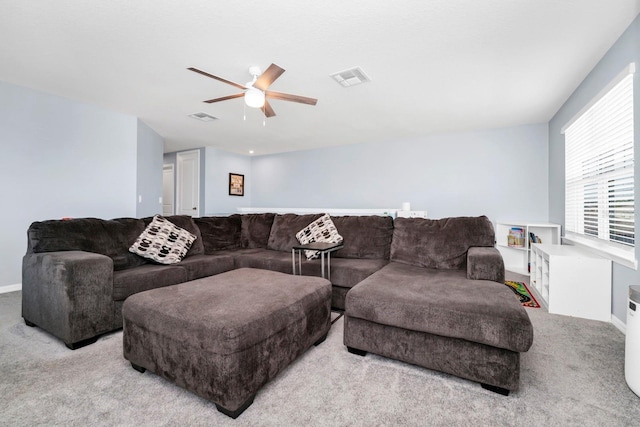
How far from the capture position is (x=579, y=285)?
2562 mm

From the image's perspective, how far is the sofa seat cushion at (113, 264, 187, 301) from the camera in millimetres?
2184

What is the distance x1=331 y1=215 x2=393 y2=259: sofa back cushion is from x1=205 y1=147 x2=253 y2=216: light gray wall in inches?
175

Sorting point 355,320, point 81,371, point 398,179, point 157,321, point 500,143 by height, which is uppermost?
point 500,143

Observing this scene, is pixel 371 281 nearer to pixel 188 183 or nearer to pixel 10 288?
pixel 10 288

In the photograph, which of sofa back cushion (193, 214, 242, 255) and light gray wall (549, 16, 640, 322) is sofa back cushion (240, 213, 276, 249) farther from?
light gray wall (549, 16, 640, 322)

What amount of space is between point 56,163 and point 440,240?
471 centimetres

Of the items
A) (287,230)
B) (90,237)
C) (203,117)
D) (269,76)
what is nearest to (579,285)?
(287,230)

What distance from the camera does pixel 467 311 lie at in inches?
58.9

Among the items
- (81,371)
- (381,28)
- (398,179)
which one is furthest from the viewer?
(398,179)

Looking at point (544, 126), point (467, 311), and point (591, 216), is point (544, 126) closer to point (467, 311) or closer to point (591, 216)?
point (591, 216)

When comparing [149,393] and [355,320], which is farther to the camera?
[355,320]

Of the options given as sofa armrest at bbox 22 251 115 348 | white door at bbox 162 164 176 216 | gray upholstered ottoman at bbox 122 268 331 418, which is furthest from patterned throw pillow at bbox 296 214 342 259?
white door at bbox 162 164 176 216

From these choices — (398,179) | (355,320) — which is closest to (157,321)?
(355,320)

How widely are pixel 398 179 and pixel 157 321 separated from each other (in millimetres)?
5110
